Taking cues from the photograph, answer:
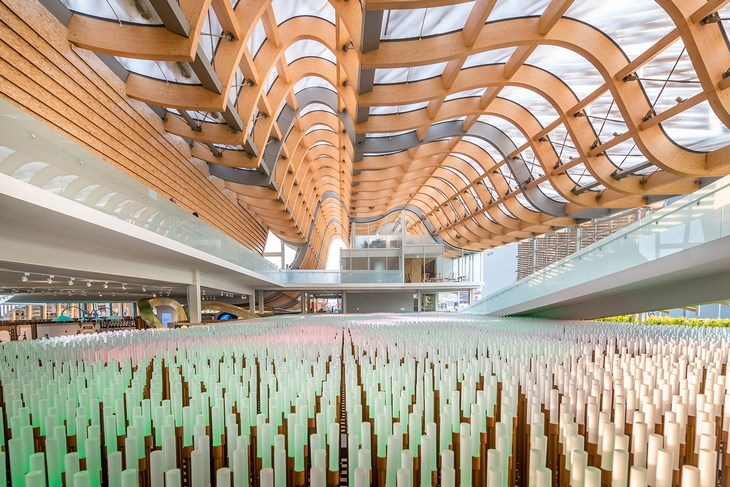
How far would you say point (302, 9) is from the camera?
44.4 feet

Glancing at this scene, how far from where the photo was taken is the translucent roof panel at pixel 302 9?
42.9ft

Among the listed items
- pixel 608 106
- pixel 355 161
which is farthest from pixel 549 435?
pixel 355 161

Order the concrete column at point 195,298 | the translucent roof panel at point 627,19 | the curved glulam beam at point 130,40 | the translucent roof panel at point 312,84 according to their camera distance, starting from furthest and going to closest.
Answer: the translucent roof panel at point 312,84 → the concrete column at point 195,298 → the translucent roof panel at point 627,19 → the curved glulam beam at point 130,40

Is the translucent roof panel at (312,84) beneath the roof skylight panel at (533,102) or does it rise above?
above

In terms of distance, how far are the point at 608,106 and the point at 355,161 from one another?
38.1 feet

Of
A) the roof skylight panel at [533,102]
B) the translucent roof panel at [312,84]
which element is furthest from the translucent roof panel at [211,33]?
the roof skylight panel at [533,102]

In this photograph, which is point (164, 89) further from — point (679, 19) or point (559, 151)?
point (559, 151)

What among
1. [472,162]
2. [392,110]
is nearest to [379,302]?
[472,162]

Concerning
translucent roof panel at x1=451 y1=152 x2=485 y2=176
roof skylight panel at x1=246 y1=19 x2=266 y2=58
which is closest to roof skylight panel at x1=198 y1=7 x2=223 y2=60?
roof skylight panel at x1=246 y1=19 x2=266 y2=58

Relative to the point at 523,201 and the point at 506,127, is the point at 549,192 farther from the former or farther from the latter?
the point at 506,127

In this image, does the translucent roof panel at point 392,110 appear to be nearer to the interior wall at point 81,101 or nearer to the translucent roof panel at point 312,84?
the translucent roof panel at point 312,84

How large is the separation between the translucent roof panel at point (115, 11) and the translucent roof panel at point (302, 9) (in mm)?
4447

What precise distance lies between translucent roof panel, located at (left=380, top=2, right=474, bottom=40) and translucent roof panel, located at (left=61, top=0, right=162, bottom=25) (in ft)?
18.8

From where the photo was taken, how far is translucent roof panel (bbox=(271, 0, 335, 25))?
1307cm
